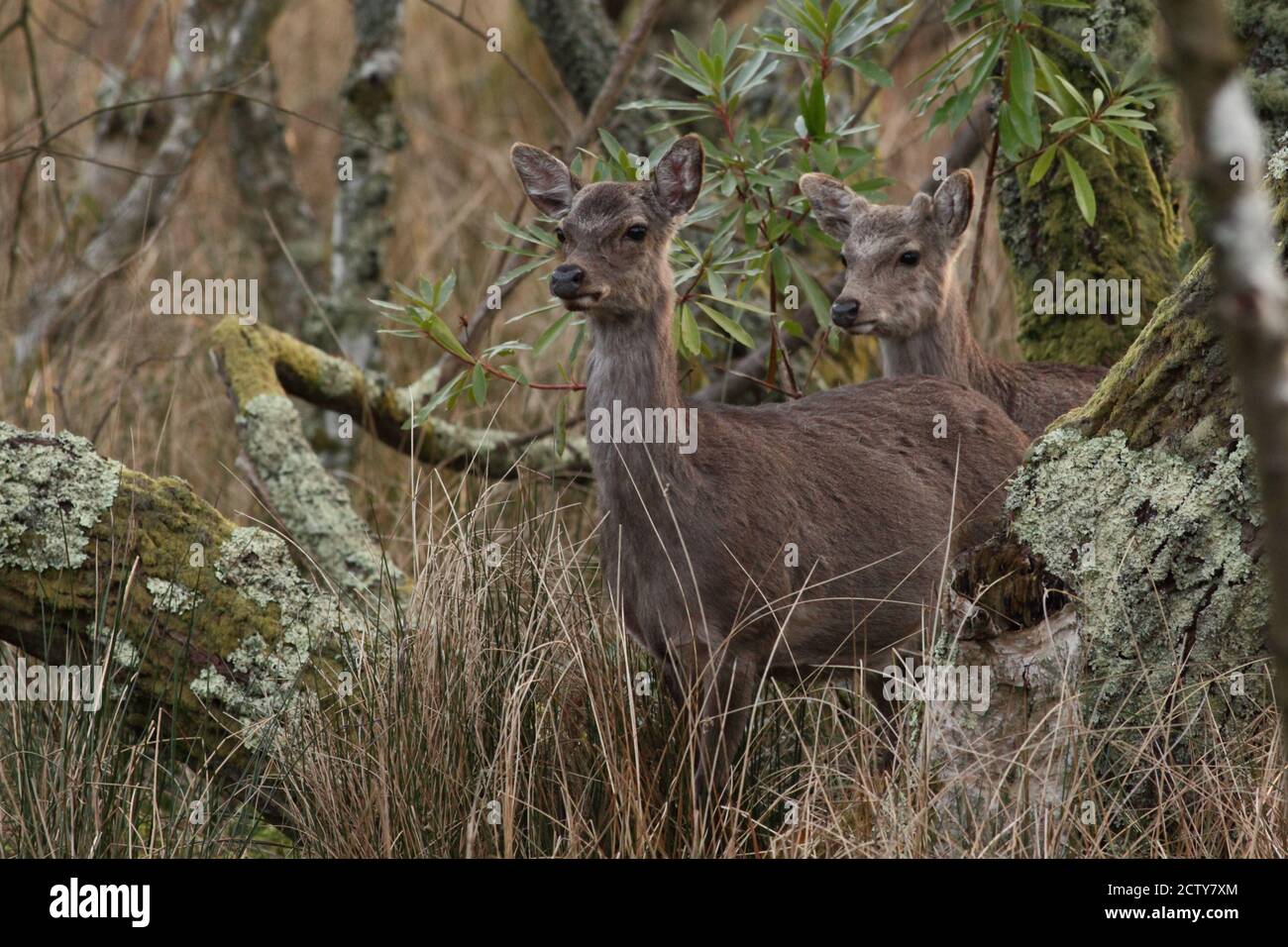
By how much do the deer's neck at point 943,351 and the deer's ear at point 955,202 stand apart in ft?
0.87

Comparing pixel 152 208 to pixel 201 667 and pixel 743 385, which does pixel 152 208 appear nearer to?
pixel 743 385

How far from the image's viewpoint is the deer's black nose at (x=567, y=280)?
4.86 meters

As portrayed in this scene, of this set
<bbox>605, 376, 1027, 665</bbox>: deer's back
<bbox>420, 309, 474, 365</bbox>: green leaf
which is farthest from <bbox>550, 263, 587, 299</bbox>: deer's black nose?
<bbox>605, 376, 1027, 665</bbox>: deer's back

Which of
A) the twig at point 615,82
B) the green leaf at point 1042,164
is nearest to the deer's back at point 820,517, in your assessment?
the green leaf at point 1042,164

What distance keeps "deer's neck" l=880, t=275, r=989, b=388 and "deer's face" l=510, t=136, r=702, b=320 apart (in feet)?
6.02

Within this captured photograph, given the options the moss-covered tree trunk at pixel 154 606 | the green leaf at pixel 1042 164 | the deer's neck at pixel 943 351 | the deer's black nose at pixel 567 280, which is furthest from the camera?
the deer's neck at pixel 943 351

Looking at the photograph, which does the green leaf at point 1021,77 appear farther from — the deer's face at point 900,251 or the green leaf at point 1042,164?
the deer's face at point 900,251

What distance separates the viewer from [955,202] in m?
6.69

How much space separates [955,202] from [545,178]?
2025 millimetres

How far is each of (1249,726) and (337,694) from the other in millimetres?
2574

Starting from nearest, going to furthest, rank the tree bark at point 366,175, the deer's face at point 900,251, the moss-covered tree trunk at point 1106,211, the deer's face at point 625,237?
1. the deer's face at point 625,237
2. the moss-covered tree trunk at point 1106,211
3. the deer's face at point 900,251
4. the tree bark at point 366,175

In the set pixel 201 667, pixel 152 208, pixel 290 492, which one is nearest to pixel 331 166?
pixel 152 208

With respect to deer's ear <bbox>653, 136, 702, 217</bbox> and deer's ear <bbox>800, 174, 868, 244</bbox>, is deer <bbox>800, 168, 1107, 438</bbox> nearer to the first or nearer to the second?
deer's ear <bbox>800, 174, 868, 244</bbox>

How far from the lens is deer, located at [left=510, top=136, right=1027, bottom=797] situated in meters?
4.89
